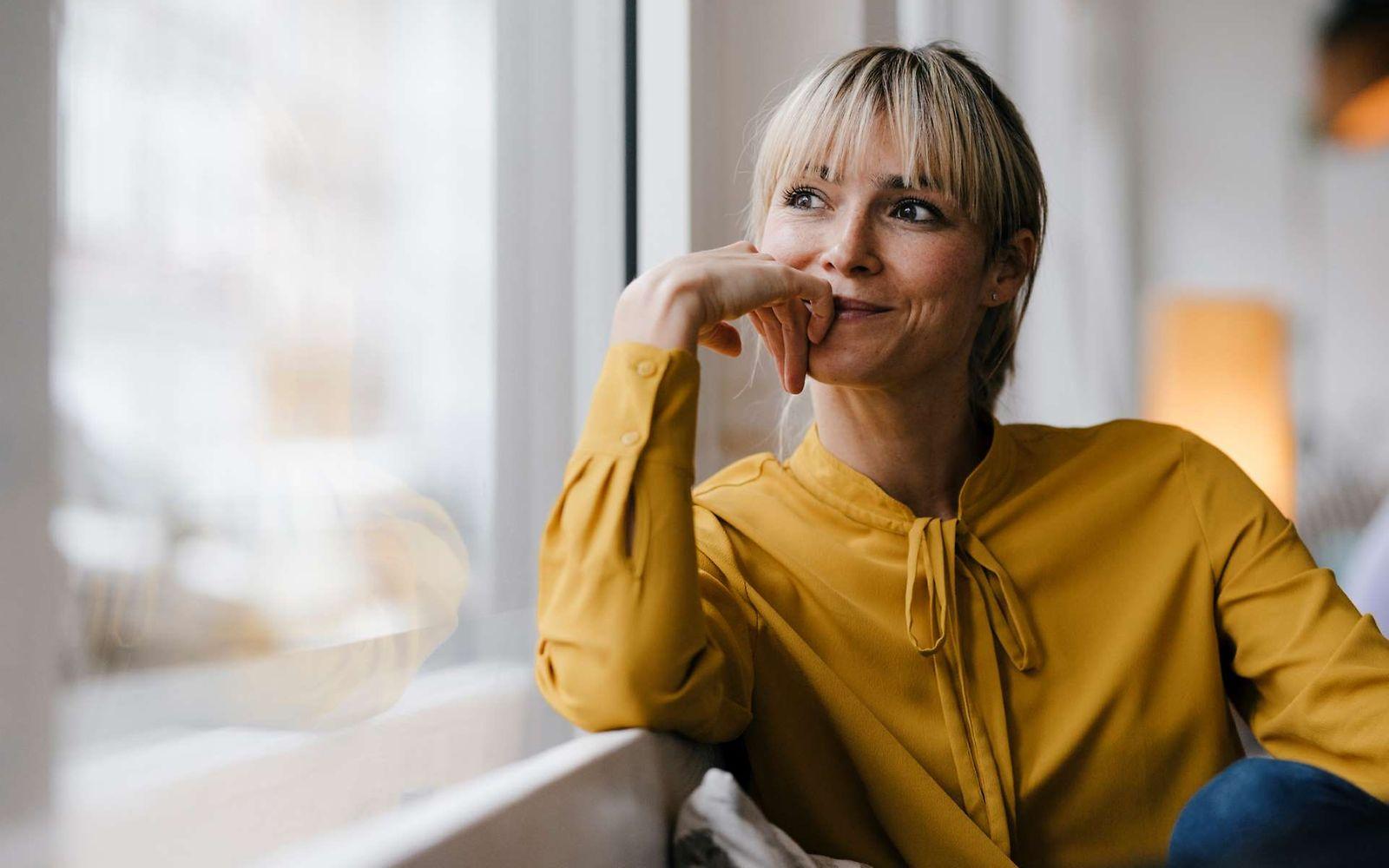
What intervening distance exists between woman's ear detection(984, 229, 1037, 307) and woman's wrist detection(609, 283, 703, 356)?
0.49 metres

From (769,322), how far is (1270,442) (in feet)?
9.21

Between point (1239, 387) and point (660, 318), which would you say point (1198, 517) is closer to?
point (660, 318)

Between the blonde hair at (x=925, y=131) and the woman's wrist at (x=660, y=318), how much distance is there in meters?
0.32

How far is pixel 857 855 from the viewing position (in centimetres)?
117

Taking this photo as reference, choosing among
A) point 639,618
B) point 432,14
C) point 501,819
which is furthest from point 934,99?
point 501,819

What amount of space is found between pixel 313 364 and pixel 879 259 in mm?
593

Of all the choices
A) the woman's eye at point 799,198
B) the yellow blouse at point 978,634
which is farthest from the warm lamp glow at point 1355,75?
the woman's eye at point 799,198

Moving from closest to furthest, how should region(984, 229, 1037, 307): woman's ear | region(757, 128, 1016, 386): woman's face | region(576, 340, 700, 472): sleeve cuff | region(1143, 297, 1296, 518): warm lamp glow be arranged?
region(576, 340, 700, 472): sleeve cuff → region(757, 128, 1016, 386): woman's face → region(984, 229, 1037, 307): woman's ear → region(1143, 297, 1296, 518): warm lamp glow

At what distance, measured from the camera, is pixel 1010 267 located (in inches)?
56.8

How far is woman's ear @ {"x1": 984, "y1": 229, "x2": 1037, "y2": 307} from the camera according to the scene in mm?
1419

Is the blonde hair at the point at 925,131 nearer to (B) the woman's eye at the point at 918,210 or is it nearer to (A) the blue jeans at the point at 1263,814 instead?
(B) the woman's eye at the point at 918,210

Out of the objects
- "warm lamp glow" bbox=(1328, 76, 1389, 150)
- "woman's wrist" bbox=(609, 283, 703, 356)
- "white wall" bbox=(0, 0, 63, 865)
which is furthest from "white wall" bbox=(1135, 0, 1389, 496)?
"white wall" bbox=(0, 0, 63, 865)

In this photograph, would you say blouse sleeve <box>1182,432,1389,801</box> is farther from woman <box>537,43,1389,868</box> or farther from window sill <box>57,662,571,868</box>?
window sill <box>57,662,571,868</box>

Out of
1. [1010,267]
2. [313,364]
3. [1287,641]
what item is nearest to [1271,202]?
[1010,267]
